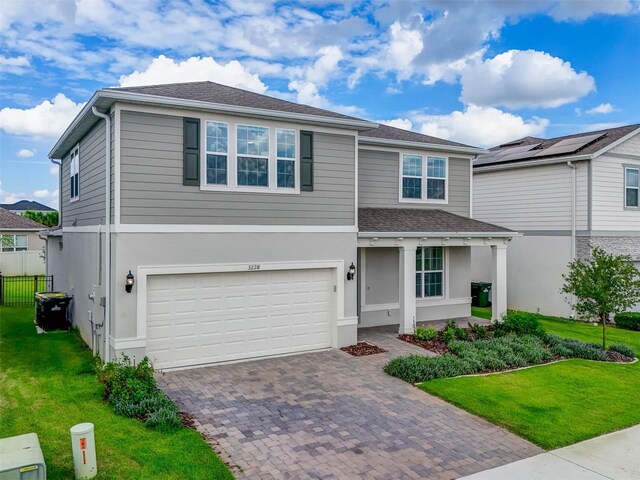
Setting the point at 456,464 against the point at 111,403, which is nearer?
the point at 456,464

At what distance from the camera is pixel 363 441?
22.1 ft

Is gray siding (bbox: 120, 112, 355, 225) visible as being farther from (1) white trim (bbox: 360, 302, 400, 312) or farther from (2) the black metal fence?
(2) the black metal fence

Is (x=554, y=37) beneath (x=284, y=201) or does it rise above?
above

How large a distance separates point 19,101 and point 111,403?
1695cm

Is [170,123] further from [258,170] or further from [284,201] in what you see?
[284,201]

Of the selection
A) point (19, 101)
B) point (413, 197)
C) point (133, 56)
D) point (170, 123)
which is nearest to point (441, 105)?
point (413, 197)

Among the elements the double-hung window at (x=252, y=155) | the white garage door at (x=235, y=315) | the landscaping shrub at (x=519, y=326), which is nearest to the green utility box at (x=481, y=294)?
the landscaping shrub at (x=519, y=326)

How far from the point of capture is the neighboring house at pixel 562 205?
1667 centimetres

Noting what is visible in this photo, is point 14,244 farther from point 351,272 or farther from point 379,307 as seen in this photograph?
point 351,272

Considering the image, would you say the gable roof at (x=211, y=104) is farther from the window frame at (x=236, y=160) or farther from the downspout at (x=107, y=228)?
the downspout at (x=107, y=228)

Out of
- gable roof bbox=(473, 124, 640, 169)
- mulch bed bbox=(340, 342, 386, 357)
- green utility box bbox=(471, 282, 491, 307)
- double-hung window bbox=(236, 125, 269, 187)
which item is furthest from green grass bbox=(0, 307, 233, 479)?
gable roof bbox=(473, 124, 640, 169)

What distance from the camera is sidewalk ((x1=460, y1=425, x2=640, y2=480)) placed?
588cm

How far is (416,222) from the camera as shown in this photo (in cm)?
1381

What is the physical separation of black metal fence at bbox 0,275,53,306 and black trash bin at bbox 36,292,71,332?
3.11 meters
